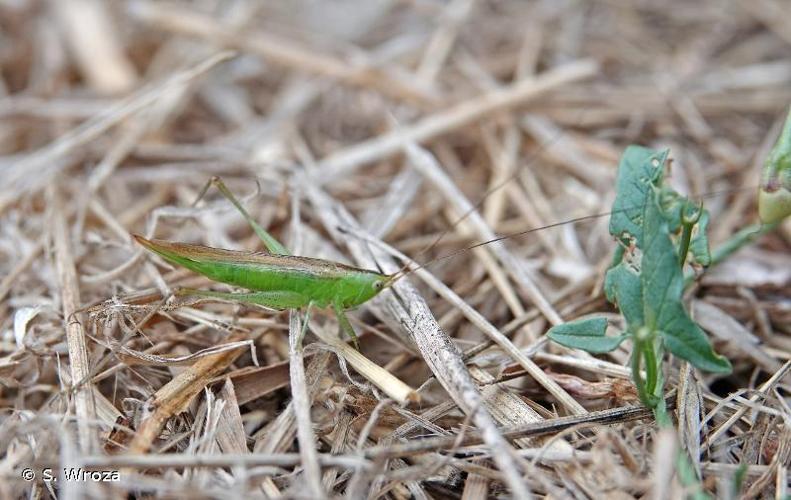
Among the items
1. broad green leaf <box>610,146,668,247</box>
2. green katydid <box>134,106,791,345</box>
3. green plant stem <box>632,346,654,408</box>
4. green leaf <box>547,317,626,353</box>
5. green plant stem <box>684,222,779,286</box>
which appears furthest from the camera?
Answer: green plant stem <box>684,222,779,286</box>

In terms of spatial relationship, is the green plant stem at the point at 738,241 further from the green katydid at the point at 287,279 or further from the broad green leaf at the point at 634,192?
the green katydid at the point at 287,279

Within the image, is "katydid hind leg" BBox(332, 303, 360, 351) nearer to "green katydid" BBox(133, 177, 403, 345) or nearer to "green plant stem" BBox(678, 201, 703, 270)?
"green katydid" BBox(133, 177, 403, 345)

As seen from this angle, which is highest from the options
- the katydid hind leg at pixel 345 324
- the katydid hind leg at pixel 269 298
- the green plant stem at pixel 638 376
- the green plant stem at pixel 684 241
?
the katydid hind leg at pixel 269 298

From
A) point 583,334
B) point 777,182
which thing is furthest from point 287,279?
point 777,182

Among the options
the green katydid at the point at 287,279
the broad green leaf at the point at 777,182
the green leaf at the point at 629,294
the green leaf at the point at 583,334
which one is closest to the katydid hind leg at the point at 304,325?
the green katydid at the point at 287,279

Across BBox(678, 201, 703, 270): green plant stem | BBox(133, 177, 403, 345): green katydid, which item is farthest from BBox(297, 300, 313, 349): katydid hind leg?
BBox(678, 201, 703, 270): green plant stem

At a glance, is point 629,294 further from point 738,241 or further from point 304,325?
point 304,325

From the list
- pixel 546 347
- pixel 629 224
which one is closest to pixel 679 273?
pixel 629 224
